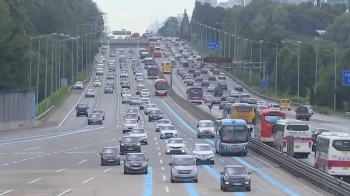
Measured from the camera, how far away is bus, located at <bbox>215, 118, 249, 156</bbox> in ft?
220

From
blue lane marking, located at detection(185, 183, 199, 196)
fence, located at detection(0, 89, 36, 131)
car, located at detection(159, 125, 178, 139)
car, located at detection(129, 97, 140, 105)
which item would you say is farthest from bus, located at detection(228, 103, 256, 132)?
car, located at detection(129, 97, 140, 105)

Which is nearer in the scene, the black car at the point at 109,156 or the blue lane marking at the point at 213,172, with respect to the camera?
the blue lane marking at the point at 213,172

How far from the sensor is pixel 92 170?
2266 inches

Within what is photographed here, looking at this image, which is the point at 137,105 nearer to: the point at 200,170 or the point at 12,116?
the point at 12,116

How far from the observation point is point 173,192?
147ft

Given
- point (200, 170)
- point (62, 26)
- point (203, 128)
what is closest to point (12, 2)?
point (203, 128)

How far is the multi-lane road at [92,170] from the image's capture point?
4569 cm

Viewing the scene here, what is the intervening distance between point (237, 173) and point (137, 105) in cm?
Answer: 8356

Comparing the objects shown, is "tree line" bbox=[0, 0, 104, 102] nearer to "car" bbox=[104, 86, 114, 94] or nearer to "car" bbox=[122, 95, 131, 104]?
"car" bbox=[104, 86, 114, 94]

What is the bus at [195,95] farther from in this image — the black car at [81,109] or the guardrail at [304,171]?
the guardrail at [304,171]

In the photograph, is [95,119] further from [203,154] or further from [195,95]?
[203,154]

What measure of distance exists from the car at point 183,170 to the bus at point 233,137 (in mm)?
16595

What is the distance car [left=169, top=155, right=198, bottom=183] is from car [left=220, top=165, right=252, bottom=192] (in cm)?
438

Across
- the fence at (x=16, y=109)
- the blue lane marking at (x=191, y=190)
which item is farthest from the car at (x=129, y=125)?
the blue lane marking at (x=191, y=190)
